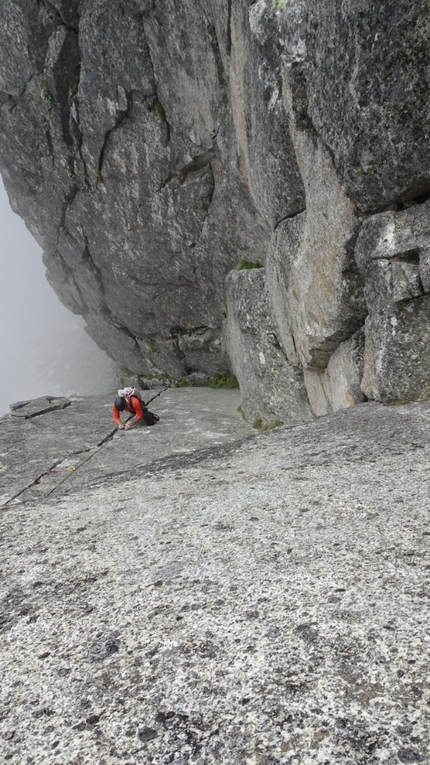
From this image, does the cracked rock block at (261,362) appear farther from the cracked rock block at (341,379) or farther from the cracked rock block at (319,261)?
the cracked rock block at (319,261)

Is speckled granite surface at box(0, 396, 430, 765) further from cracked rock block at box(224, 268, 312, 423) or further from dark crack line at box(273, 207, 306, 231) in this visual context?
cracked rock block at box(224, 268, 312, 423)

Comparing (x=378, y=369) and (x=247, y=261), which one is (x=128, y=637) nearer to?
(x=378, y=369)

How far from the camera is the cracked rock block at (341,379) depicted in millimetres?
10023

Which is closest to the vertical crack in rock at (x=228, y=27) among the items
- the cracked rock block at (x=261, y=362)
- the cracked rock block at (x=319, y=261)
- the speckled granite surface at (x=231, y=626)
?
the cracked rock block at (x=319, y=261)

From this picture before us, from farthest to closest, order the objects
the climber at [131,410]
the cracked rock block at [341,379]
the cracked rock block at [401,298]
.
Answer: the climber at [131,410]
the cracked rock block at [341,379]
the cracked rock block at [401,298]

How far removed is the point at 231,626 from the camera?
3043 millimetres

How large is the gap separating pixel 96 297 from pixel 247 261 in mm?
15176

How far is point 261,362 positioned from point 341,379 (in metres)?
6.38

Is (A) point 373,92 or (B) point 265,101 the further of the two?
(B) point 265,101

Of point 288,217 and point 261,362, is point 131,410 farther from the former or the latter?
point 288,217

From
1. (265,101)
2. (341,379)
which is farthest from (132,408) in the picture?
(265,101)

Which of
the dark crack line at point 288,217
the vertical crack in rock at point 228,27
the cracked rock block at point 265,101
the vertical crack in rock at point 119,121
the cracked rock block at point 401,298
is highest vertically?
the vertical crack in rock at point 119,121

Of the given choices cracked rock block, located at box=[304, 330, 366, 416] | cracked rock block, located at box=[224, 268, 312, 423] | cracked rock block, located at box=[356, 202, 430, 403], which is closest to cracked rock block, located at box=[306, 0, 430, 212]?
cracked rock block, located at box=[356, 202, 430, 403]

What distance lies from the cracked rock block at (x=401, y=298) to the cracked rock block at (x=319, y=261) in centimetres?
90
